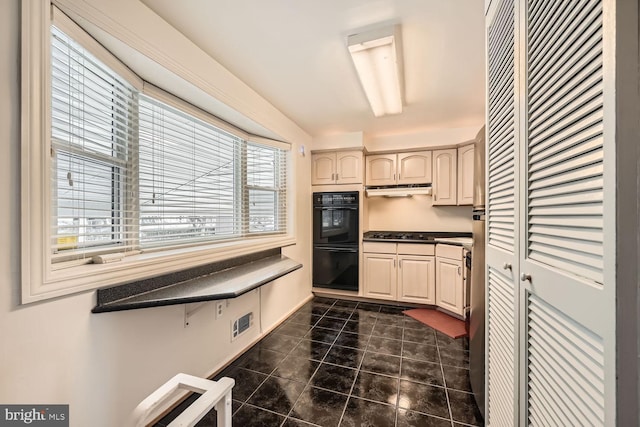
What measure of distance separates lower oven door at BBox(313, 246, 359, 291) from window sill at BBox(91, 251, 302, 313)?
1.53 m

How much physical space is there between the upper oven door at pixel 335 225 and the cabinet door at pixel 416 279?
73cm

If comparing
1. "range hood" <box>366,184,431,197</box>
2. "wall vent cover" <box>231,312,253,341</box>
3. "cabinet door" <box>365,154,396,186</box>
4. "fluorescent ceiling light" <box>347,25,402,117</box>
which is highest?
"fluorescent ceiling light" <box>347,25,402,117</box>

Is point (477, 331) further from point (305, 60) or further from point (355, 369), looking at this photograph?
point (305, 60)

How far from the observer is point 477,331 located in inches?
62.8

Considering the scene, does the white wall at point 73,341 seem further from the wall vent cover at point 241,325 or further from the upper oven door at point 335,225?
the upper oven door at point 335,225

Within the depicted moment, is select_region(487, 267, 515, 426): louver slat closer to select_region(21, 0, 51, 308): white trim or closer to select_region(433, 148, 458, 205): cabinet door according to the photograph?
select_region(21, 0, 51, 308): white trim

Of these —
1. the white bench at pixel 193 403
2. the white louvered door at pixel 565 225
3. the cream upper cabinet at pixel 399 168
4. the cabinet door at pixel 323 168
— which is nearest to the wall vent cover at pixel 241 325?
the white bench at pixel 193 403

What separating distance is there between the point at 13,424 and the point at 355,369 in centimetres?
184

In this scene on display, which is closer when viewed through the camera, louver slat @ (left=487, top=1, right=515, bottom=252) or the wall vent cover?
louver slat @ (left=487, top=1, right=515, bottom=252)

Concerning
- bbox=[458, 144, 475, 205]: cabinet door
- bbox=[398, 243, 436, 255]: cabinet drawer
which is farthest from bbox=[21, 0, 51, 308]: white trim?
bbox=[458, 144, 475, 205]: cabinet door

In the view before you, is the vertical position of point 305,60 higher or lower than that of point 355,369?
higher

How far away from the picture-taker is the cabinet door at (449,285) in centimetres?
296

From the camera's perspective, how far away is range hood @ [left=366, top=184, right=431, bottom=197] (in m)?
3.51

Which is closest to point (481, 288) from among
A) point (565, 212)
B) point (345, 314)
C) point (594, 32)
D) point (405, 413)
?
point (405, 413)
